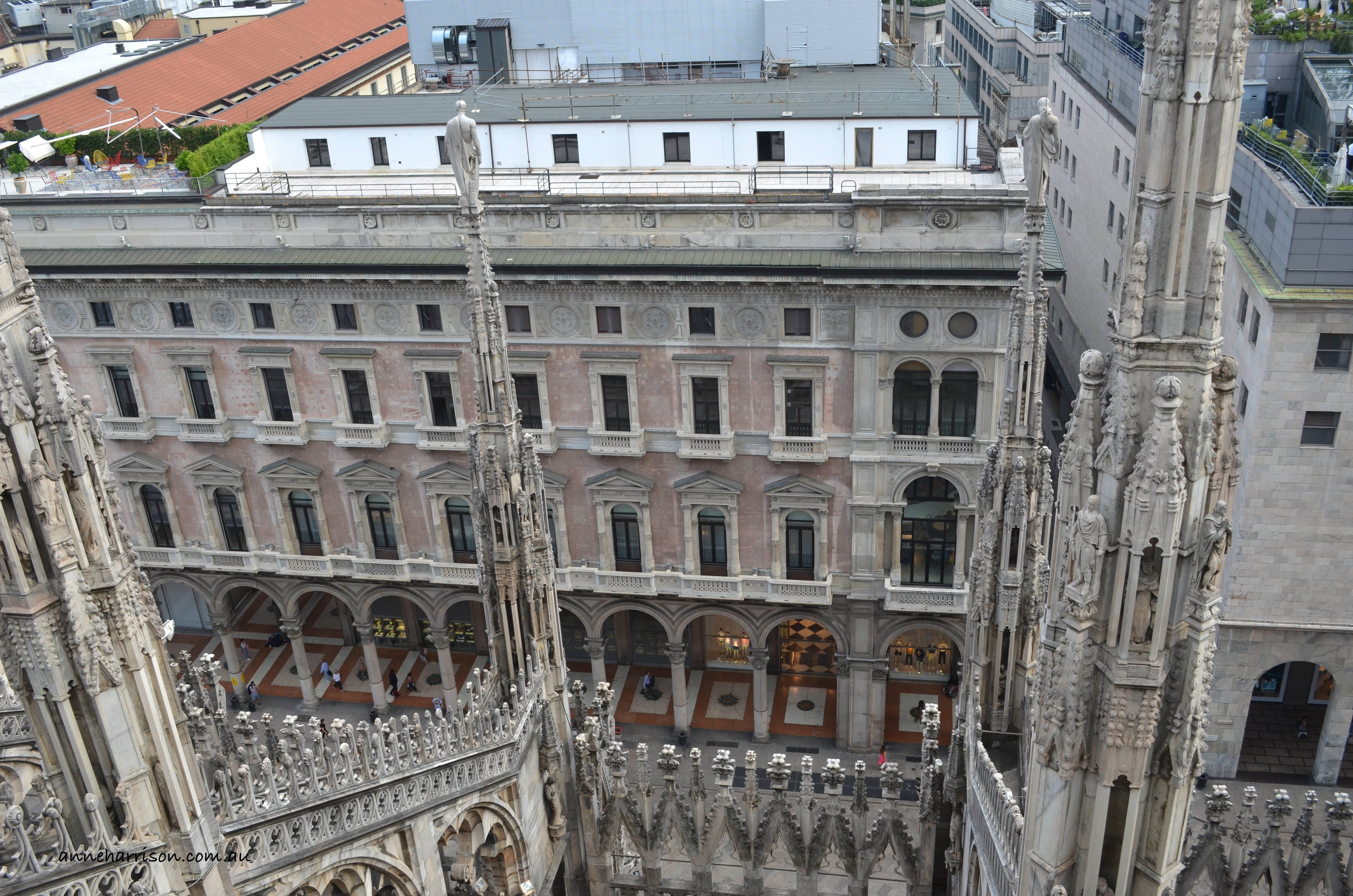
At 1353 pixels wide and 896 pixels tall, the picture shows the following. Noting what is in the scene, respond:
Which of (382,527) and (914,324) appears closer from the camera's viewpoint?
(914,324)

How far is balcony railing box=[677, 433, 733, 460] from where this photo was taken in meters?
48.5

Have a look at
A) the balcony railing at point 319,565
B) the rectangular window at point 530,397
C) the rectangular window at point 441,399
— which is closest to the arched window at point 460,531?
the balcony railing at point 319,565

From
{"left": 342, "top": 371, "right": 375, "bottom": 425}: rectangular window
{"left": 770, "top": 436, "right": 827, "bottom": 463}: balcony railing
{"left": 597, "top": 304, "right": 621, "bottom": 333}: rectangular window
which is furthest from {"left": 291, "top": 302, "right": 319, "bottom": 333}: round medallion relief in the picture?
{"left": 770, "top": 436, "right": 827, "bottom": 463}: balcony railing

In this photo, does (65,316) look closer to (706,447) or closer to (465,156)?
(706,447)

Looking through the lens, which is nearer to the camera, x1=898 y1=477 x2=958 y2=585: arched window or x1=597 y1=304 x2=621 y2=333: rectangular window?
x1=597 y1=304 x2=621 y2=333: rectangular window

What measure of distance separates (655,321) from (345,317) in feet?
45.6

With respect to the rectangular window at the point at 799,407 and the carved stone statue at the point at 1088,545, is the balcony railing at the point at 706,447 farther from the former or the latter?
the carved stone statue at the point at 1088,545

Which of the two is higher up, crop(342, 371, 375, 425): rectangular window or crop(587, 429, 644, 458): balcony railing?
crop(342, 371, 375, 425): rectangular window

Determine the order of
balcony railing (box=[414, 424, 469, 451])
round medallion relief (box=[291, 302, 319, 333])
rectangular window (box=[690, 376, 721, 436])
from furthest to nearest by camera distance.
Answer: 1. balcony railing (box=[414, 424, 469, 451])
2. round medallion relief (box=[291, 302, 319, 333])
3. rectangular window (box=[690, 376, 721, 436])

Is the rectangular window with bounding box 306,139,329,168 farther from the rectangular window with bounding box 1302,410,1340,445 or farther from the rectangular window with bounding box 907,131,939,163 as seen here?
the rectangular window with bounding box 1302,410,1340,445

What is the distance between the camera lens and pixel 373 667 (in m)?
55.3

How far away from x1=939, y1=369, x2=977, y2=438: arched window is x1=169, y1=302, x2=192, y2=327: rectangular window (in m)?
33.0

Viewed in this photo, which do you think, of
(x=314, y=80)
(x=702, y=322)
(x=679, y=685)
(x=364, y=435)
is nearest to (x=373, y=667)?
(x=364, y=435)

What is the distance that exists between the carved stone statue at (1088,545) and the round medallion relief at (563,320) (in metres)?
35.5
